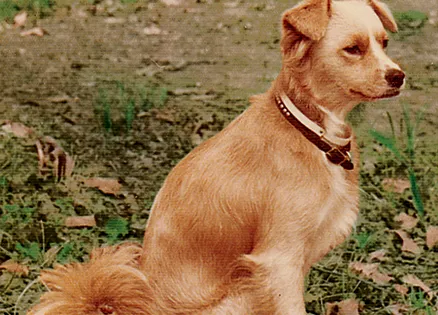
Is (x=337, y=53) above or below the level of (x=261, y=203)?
above

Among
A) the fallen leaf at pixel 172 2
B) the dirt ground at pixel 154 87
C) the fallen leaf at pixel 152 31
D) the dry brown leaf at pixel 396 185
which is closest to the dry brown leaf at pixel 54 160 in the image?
the dirt ground at pixel 154 87

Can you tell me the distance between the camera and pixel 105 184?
293cm

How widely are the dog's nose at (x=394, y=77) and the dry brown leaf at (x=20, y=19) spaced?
5.26 ft

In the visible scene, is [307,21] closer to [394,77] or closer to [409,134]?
[394,77]

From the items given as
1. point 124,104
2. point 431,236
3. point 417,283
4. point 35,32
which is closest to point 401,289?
point 417,283

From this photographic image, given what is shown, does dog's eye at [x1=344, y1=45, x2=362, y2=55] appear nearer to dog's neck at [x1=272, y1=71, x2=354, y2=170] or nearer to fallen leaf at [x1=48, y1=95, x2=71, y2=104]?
dog's neck at [x1=272, y1=71, x2=354, y2=170]

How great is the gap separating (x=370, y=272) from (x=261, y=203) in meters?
0.80

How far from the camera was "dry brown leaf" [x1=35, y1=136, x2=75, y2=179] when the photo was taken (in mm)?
2961

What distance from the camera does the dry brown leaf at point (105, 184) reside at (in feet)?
9.53

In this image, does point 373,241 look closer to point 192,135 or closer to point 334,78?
point 192,135

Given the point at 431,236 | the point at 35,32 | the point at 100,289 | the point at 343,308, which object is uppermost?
the point at 35,32

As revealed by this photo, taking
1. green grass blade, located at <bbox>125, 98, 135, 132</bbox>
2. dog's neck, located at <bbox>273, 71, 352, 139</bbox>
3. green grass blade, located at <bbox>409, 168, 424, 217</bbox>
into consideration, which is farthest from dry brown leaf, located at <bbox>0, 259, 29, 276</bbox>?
green grass blade, located at <bbox>409, 168, 424, 217</bbox>

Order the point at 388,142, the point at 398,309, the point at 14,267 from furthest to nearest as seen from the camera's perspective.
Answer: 1. the point at 388,142
2. the point at 14,267
3. the point at 398,309

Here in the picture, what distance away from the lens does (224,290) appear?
2.13 metres
